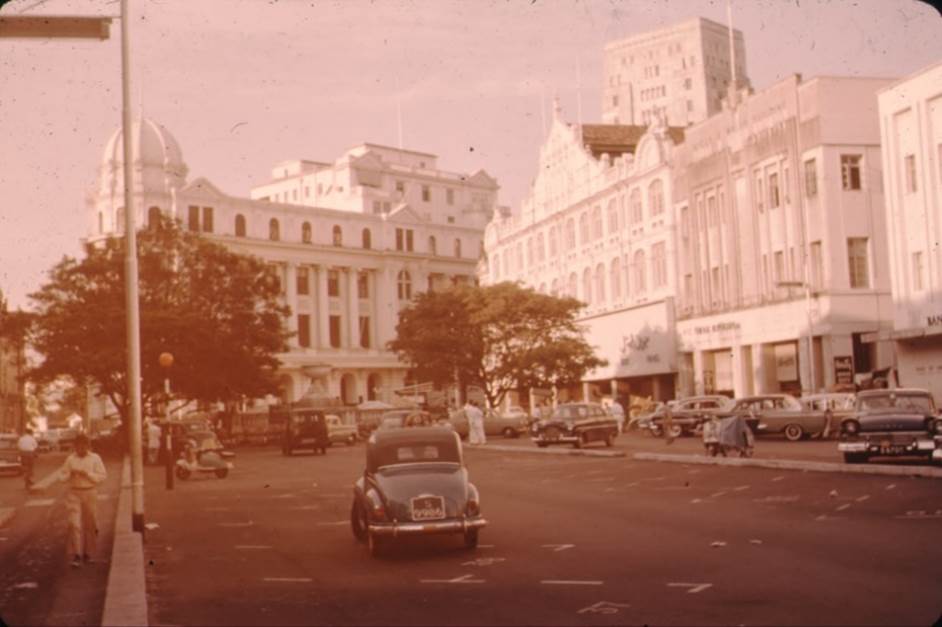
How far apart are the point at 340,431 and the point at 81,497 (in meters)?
43.0

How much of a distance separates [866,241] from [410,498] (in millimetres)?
43046

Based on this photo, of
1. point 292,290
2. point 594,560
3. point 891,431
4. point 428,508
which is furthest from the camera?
point 292,290

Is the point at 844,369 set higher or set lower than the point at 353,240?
lower

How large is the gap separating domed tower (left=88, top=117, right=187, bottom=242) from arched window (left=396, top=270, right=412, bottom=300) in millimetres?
23157

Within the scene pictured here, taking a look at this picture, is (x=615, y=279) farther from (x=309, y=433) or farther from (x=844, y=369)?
(x=309, y=433)

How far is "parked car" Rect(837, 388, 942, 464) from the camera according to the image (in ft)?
87.8

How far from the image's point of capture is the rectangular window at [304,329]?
9944 cm

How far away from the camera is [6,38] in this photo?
11086 mm

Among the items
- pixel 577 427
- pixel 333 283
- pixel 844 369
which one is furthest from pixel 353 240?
pixel 577 427

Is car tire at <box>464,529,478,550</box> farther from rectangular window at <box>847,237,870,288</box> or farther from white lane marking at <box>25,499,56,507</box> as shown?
rectangular window at <box>847,237,870,288</box>

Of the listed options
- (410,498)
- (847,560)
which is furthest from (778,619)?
(410,498)

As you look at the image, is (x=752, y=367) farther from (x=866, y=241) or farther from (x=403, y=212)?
(x=403, y=212)

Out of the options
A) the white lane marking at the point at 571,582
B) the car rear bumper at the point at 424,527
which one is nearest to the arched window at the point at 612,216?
the car rear bumper at the point at 424,527

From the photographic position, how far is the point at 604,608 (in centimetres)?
1071
